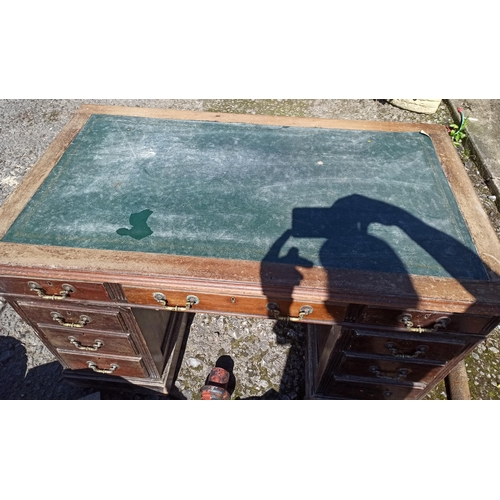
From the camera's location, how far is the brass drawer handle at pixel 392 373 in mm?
2268

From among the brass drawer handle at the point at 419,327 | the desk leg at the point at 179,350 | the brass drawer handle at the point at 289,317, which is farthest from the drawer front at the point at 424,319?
the desk leg at the point at 179,350

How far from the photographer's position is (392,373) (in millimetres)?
2309

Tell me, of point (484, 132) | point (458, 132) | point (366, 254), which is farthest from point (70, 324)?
point (484, 132)

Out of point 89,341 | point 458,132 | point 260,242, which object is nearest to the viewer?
point 260,242

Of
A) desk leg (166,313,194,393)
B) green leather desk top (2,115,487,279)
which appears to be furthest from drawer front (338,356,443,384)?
desk leg (166,313,194,393)

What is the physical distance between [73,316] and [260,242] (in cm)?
131

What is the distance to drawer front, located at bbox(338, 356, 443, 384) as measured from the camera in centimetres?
221

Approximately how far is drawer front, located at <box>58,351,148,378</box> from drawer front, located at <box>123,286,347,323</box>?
90cm

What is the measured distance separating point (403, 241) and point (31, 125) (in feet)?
20.3

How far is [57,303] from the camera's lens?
83.7 inches

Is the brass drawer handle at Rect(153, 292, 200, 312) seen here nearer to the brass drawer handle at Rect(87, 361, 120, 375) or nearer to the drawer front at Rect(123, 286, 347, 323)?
the drawer front at Rect(123, 286, 347, 323)

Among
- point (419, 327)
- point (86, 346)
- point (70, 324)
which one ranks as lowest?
point (86, 346)

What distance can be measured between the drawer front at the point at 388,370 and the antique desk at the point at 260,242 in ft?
0.06

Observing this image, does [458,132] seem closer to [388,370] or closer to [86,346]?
[388,370]
